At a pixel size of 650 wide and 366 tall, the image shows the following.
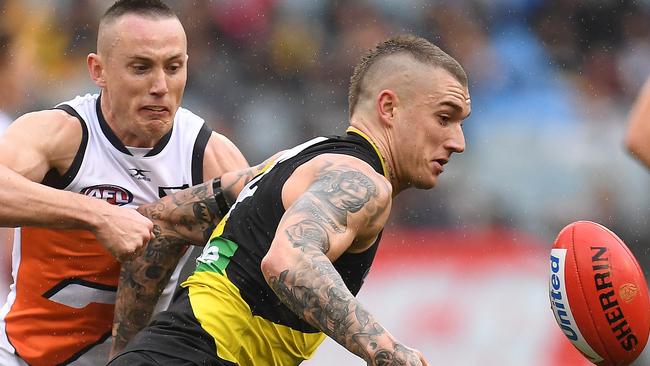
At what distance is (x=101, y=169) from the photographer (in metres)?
4.46

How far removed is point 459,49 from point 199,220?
468cm

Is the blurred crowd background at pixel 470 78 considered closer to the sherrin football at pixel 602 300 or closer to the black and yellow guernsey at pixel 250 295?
the sherrin football at pixel 602 300

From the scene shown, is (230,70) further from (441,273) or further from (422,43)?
(422,43)

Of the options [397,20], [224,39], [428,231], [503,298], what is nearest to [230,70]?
[224,39]

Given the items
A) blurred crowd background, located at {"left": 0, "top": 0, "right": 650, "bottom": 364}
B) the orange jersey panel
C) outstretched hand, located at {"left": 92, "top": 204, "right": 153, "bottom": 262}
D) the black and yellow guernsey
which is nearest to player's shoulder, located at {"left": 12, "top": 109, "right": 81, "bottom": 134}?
the orange jersey panel

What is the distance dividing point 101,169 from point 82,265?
39 cm

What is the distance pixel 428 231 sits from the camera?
746cm

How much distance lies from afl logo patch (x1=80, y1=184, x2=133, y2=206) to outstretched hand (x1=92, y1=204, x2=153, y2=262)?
24.2 inches

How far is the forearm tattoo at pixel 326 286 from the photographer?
293cm

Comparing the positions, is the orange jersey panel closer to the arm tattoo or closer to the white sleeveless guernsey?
the white sleeveless guernsey

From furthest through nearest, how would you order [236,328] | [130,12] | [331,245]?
[130,12], [236,328], [331,245]

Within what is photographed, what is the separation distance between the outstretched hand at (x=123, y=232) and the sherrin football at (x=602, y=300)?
162 cm

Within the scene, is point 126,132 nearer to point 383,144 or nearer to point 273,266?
point 383,144

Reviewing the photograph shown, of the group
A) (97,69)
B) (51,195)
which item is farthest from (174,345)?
(97,69)
